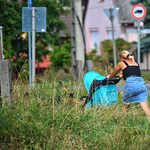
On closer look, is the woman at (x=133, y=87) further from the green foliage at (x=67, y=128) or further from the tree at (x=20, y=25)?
the tree at (x=20, y=25)

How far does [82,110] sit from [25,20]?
13.1 feet

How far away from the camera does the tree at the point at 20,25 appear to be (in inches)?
667

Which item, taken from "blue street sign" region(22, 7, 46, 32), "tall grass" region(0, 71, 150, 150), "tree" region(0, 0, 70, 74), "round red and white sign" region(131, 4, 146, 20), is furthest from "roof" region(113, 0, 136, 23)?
"tall grass" region(0, 71, 150, 150)

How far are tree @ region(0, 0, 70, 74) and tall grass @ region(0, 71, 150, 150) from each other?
10.0 meters

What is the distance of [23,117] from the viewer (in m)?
5.74

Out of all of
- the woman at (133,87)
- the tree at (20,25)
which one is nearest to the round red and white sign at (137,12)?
the woman at (133,87)

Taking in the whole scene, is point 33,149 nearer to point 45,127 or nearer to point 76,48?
point 45,127

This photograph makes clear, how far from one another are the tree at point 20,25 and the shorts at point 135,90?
9665 mm

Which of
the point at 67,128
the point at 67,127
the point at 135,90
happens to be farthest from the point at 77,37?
the point at 67,127

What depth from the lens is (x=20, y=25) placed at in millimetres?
17156

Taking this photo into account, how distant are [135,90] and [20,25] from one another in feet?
36.2

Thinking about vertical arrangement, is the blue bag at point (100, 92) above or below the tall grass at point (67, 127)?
above

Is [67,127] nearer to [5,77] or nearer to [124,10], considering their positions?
[5,77]

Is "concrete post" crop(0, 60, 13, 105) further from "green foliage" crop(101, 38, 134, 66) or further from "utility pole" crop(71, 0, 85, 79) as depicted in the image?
"green foliage" crop(101, 38, 134, 66)
